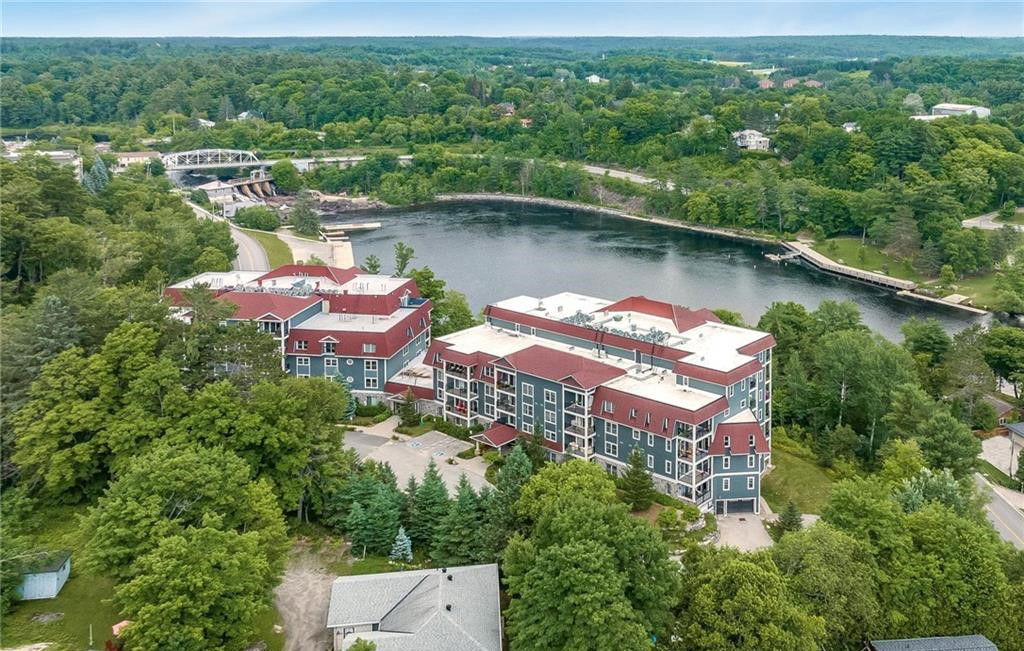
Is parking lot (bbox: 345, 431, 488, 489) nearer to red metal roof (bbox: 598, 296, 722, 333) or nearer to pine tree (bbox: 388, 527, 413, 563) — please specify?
pine tree (bbox: 388, 527, 413, 563)

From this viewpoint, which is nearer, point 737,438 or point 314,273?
point 737,438

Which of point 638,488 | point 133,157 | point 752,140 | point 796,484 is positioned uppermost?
point 752,140

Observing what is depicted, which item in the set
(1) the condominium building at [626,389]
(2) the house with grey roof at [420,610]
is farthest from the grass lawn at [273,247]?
(2) the house with grey roof at [420,610]

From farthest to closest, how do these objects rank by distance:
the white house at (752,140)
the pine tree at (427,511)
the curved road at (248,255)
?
the white house at (752,140)
the curved road at (248,255)
the pine tree at (427,511)

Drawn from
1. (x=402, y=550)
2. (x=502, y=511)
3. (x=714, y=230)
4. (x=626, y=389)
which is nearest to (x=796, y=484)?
(x=626, y=389)

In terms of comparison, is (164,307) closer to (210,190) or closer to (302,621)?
(302,621)

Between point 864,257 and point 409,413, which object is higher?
point 409,413

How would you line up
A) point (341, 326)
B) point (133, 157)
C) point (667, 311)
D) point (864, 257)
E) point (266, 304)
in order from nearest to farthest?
point (667, 311) → point (266, 304) → point (341, 326) → point (864, 257) → point (133, 157)

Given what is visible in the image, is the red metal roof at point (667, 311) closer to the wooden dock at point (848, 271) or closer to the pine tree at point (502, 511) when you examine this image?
the pine tree at point (502, 511)

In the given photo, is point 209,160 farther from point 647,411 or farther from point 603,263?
point 647,411
